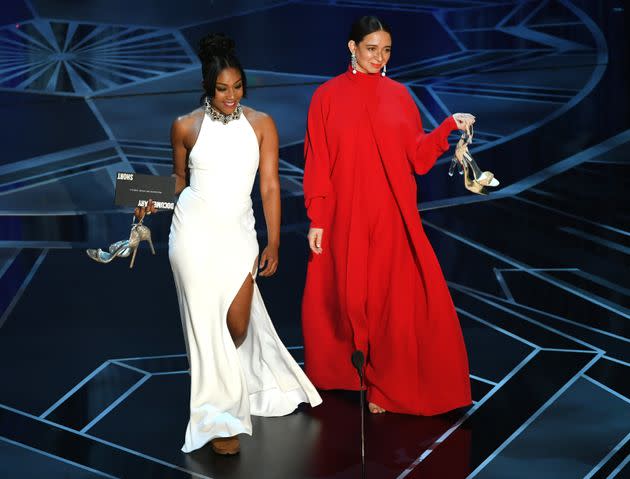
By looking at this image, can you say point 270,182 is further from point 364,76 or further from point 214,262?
point 364,76

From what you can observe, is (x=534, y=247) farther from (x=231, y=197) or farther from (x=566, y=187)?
(x=231, y=197)

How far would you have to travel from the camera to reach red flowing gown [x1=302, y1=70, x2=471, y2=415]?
15.0 ft

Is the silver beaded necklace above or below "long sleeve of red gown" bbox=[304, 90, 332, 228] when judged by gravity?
above

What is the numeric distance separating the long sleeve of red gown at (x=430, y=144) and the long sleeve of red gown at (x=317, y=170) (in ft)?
1.18

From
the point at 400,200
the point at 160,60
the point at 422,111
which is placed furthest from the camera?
the point at 160,60

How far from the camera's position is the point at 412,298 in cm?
467

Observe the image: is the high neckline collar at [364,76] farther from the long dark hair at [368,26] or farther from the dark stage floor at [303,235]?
the dark stage floor at [303,235]

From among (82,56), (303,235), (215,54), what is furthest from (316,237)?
(82,56)

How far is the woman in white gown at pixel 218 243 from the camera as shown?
14.0 ft

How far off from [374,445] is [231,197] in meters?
1.07

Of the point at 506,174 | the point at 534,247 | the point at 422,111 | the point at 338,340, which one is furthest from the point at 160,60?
the point at 338,340

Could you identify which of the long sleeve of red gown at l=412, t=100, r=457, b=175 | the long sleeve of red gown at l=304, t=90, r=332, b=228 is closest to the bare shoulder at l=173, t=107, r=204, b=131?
the long sleeve of red gown at l=304, t=90, r=332, b=228

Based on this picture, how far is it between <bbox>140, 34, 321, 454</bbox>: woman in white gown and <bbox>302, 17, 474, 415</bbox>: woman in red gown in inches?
13.6

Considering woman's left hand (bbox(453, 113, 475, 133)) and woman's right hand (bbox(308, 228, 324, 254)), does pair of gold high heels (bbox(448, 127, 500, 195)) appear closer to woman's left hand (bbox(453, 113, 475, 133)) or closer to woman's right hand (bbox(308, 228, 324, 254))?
woman's left hand (bbox(453, 113, 475, 133))
